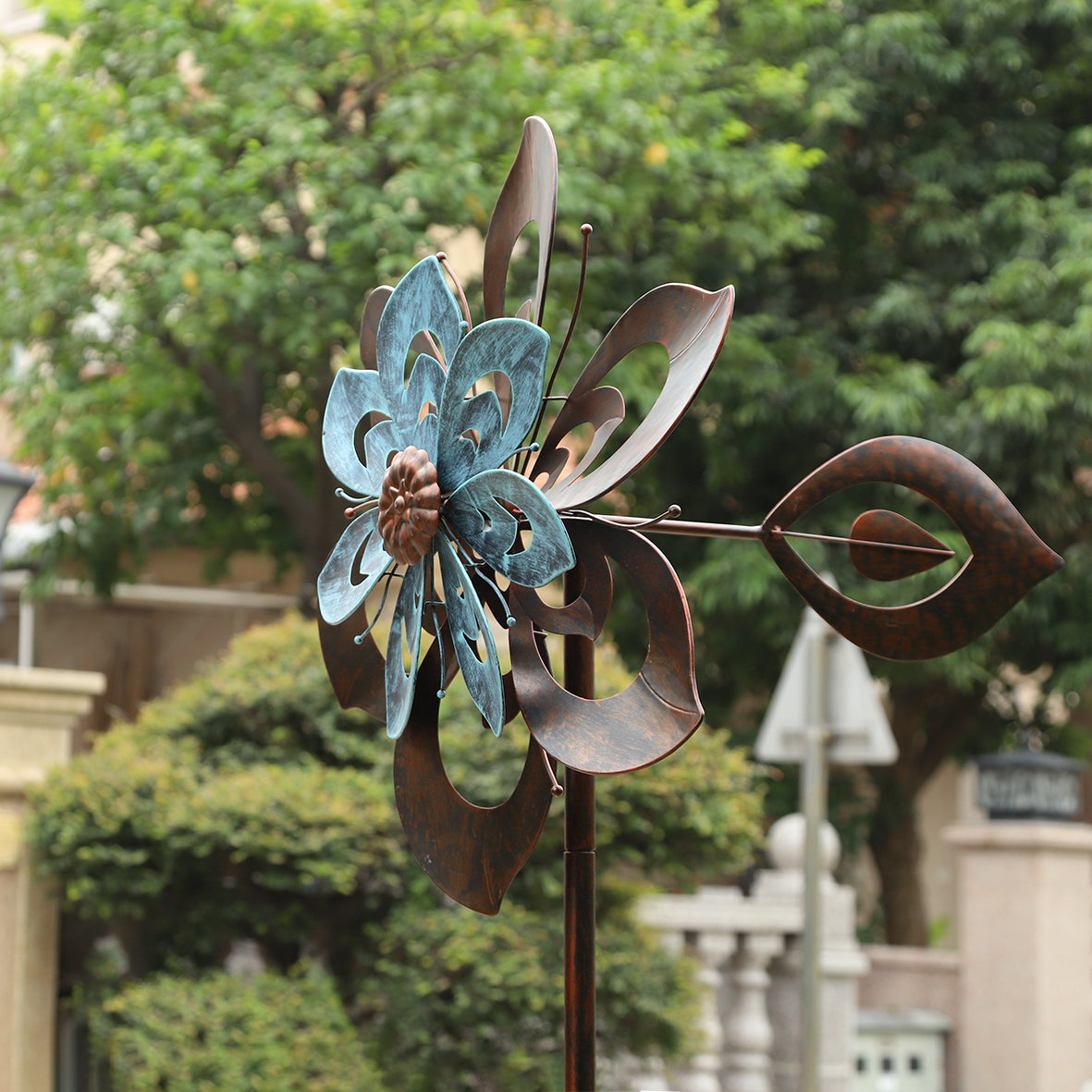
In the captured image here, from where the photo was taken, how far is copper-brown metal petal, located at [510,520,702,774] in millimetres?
1741

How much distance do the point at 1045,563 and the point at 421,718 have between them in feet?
2.93

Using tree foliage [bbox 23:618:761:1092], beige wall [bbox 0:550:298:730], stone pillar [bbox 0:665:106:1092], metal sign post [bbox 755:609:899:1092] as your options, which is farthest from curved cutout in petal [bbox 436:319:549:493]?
beige wall [bbox 0:550:298:730]

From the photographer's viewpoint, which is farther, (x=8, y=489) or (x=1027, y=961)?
(x=1027, y=961)

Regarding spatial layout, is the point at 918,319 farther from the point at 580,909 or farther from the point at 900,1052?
the point at 580,909

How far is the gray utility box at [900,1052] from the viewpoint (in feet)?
22.4

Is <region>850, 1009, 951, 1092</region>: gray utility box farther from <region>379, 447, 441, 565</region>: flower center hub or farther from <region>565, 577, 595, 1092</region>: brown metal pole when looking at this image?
<region>379, 447, 441, 565</region>: flower center hub

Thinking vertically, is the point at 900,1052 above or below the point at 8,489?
below

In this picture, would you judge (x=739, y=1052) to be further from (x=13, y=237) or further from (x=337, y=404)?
(x=13, y=237)

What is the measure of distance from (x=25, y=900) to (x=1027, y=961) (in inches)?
175

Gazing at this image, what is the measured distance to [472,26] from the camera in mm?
7691

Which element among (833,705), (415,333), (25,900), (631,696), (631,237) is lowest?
(25,900)

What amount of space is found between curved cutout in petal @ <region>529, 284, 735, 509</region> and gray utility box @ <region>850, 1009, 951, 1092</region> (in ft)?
18.2

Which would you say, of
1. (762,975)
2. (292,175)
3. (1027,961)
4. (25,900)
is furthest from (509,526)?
(292,175)

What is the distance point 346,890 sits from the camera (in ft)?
16.3
